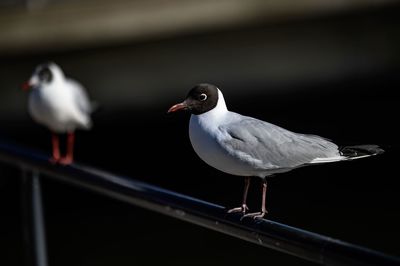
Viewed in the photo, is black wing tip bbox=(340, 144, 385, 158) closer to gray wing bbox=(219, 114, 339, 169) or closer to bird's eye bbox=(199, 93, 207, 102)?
gray wing bbox=(219, 114, 339, 169)

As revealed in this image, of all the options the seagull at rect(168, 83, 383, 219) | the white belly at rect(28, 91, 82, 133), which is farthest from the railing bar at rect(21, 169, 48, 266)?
the white belly at rect(28, 91, 82, 133)

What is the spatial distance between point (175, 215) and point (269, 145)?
34cm

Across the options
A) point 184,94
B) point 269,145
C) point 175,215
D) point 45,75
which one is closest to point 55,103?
point 45,75

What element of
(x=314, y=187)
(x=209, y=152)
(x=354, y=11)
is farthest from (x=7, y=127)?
(x=209, y=152)

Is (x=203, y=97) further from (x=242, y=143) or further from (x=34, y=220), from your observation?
(x=34, y=220)

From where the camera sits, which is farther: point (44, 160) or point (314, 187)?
point (314, 187)

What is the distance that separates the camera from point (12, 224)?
29.4ft

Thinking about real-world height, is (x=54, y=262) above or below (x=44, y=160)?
below

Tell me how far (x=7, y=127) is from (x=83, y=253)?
1715 mm

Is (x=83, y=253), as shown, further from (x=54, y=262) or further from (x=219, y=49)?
(x=219, y=49)

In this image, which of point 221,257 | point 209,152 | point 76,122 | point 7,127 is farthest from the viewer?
point 7,127

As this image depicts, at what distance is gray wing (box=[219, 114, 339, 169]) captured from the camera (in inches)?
84.6

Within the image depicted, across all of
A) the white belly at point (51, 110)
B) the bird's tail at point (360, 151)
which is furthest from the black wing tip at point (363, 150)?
the white belly at point (51, 110)

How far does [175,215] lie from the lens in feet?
7.53
